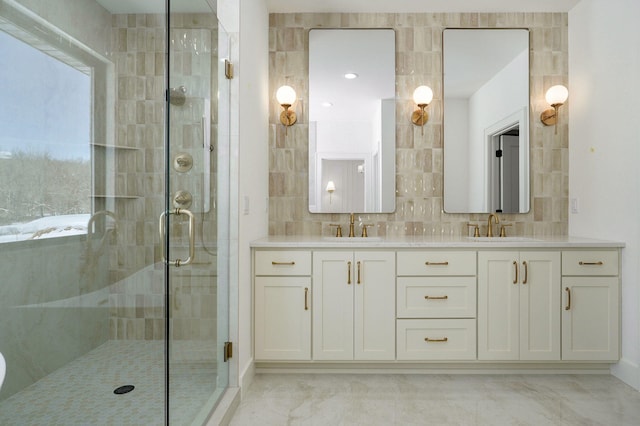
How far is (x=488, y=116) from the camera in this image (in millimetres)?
3148

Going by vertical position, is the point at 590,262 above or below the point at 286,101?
below

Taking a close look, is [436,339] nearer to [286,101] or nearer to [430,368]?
[430,368]

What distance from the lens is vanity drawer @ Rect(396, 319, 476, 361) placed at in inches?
101

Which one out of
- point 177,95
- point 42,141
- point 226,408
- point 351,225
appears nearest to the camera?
point 42,141

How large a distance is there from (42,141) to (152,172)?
45 centimetres

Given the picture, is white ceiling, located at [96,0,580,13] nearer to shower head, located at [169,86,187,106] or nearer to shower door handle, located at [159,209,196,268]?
shower head, located at [169,86,187,106]

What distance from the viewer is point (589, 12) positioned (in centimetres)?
290

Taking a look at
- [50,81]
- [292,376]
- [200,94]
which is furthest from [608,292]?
[50,81]

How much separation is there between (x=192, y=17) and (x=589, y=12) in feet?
9.28

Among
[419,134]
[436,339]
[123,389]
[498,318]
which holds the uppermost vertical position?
[419,134]

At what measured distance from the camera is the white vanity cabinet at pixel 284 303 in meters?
2.57

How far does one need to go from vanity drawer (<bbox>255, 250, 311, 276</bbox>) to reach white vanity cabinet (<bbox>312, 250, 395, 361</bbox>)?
65mm

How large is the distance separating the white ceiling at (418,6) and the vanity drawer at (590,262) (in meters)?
1.90

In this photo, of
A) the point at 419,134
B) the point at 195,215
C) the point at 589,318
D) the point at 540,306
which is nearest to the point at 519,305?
the point at 540,306
